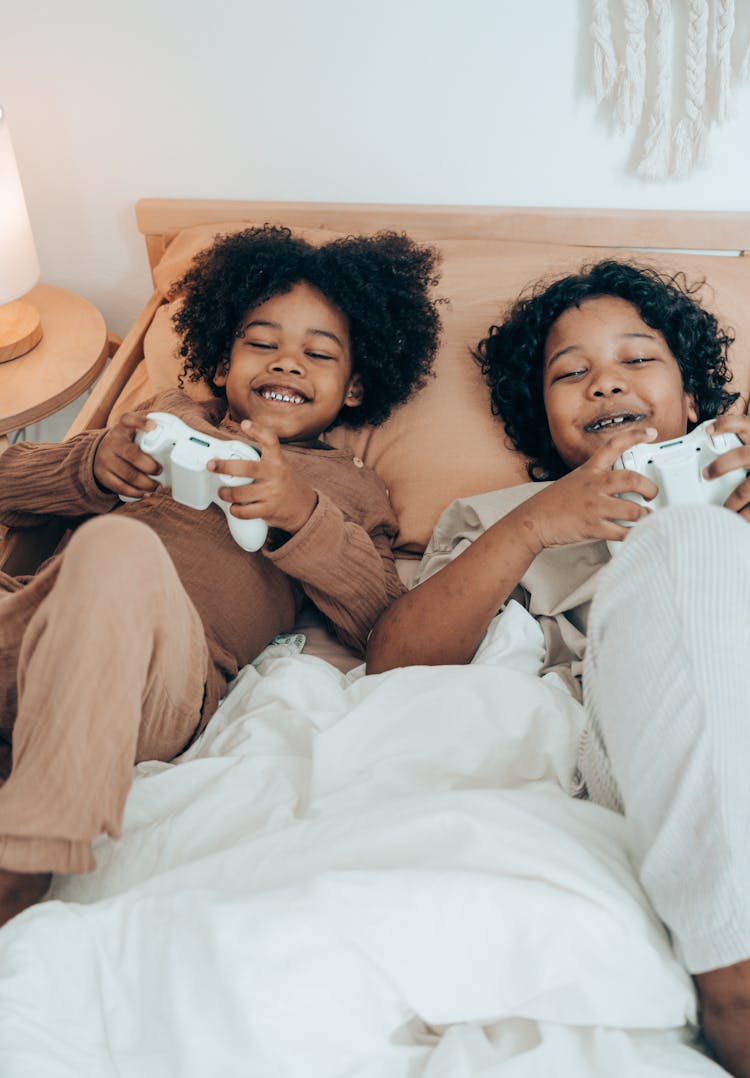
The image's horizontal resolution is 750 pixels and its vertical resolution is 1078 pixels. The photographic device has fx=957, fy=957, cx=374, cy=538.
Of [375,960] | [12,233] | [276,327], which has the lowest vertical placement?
[375,960]

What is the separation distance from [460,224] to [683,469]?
754 mm

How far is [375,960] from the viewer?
67 centimetres

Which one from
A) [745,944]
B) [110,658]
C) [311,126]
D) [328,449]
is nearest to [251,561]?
[328,449]

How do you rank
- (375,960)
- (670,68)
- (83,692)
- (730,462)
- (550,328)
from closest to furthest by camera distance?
(375,960), (83,692), (730,462), (550,328), (670,68)

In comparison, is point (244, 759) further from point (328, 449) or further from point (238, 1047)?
point (328, 449)

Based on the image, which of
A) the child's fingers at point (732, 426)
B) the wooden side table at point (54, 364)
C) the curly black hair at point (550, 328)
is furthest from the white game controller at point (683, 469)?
the wooden side table at point (54, 364)

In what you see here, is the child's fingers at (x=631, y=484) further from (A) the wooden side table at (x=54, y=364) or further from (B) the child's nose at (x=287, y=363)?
(A) the wooden side table at (x=54, y=364)

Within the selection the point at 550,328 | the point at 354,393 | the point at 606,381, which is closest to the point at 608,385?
the point at 606,381

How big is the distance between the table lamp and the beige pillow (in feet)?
0.72

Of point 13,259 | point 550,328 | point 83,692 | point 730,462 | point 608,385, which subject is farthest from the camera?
point 13,259

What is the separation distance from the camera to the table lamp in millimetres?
1456

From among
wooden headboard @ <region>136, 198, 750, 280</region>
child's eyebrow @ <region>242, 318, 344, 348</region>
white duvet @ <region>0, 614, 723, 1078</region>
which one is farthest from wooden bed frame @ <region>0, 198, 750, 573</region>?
white duvet @ <region>0, 614, 723, 1078</region>

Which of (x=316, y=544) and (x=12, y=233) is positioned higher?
(x=12, y=233)

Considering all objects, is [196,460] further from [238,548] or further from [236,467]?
[238,548]
